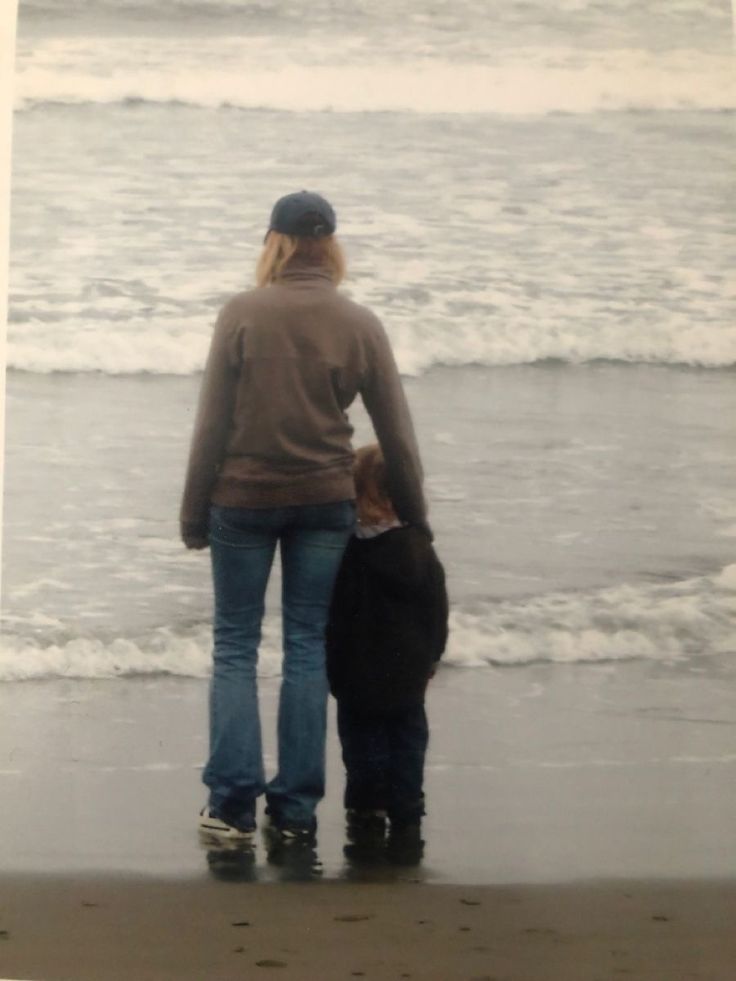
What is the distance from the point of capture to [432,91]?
102 inches

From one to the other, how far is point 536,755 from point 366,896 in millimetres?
427

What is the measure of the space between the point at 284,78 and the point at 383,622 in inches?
41.3

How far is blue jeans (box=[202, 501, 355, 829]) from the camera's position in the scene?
7.66ft

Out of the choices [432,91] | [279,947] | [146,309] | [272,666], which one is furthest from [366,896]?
[432,91]

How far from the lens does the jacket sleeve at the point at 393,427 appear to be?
2.36 m

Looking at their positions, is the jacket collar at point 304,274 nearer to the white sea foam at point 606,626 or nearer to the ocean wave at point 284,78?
the ocean wave at point 284,78

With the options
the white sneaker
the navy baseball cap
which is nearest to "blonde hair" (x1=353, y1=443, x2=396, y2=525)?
the navy baseball cap

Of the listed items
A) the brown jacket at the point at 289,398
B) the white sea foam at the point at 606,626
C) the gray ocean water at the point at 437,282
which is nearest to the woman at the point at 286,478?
the brown jacket at the point at 289,398

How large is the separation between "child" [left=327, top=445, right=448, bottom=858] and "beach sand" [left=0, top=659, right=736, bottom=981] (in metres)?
0.04

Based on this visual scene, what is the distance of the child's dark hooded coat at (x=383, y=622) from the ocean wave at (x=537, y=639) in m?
0.18

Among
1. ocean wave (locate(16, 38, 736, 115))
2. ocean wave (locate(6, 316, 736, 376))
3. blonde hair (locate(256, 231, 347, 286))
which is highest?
ocean wave (locate(16, 38, 736, 115))

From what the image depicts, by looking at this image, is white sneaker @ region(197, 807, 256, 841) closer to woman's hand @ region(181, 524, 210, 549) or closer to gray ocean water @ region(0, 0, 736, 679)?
gray ocean water @ region(0, 0, 736, 679)

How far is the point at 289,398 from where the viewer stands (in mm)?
2320

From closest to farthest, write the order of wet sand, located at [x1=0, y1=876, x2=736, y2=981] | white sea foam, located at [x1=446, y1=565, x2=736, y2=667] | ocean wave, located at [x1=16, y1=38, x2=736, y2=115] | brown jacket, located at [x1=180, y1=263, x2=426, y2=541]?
wet sand, located at [x1=0, y1=876, x2=736, y2=981], brown jacket, located at [x1=180, y1=263, x2=426, y2=541], white sea foam, located at [x1=446, y1=565, x2=736, y2=667], ocean wave, located at [x1=16, y1=38, x2=736, y2=115]
